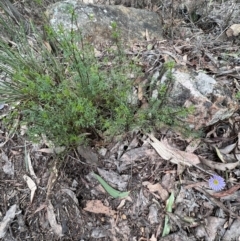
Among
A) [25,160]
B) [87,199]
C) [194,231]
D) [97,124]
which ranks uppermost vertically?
[97,124]

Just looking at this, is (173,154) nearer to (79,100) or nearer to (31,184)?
(79,100)

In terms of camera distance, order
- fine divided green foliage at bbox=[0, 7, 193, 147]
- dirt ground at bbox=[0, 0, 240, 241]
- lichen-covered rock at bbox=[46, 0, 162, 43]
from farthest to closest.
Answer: lichen-covered rock at bbox=[46, 0, 162, 43]
dirt ground at bbox=[0, 0, 240, 241]
fine divided green foliage at bbox=[0, 7, 193, 147]

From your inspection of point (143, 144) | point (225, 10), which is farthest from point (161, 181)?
point (225, 10)

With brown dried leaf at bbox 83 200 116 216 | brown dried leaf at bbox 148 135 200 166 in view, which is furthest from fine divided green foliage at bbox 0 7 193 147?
brown dried leaf at bbox 83 200 116 216

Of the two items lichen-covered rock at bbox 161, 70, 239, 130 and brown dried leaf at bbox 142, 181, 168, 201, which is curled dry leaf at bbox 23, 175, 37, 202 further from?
lichen-covered rock at bbox 161, 70, 239, 130

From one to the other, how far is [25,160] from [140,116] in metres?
0.95

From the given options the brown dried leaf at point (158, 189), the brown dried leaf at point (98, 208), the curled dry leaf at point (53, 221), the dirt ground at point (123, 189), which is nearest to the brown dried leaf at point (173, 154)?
the dirt ground at point (123, 189)

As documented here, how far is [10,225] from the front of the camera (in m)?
2.15

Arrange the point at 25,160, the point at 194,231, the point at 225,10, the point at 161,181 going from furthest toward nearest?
the point at 225,10 → the point at 25,160 → the point at 161,181 → the point at 194,231

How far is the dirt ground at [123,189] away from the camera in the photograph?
6.51 feet

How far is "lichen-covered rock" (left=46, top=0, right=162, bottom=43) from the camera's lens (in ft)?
9.42

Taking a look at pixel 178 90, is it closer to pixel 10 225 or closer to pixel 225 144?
pixel 225 144

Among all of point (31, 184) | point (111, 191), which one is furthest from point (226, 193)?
point (31, 184)

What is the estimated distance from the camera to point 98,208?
2066 millimetres
